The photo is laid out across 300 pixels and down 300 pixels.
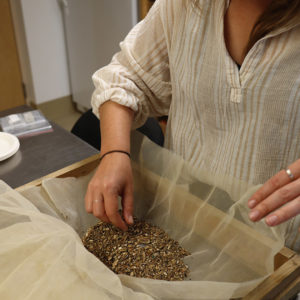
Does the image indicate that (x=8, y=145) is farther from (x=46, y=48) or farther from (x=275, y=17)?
(x=46, y=48)

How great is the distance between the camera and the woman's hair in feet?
1.76

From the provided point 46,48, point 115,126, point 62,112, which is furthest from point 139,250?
point 62,112

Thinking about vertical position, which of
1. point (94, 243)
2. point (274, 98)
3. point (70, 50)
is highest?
point (274, 98)

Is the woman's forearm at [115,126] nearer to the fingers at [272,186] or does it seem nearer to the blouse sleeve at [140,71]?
the blouse sleeve at [140,71]

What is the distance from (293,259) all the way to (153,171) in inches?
11.8

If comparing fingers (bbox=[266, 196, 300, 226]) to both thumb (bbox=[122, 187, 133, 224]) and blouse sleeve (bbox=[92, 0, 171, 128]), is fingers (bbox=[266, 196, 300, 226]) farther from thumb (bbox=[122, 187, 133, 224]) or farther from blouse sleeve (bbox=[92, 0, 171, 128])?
blouse sleeve (bbox=[92, 0, 171, 128])

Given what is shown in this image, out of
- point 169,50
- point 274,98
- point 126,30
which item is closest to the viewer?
point 274,98

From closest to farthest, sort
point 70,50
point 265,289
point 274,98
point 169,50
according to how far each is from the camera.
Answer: point 265,289 < point 274,98 < point 169,50 < point 70,50

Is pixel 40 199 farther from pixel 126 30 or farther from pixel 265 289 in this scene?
pixel 126 30

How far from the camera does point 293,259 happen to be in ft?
1.59

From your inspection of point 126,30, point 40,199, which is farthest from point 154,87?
point 126,30

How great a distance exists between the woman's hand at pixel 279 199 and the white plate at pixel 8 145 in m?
0.60

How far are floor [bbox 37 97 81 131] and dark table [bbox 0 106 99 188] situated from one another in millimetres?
1613

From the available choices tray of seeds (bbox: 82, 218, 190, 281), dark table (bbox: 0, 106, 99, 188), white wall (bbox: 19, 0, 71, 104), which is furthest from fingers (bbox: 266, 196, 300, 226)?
white wall (bbox: 19, 0, 71, 104)
